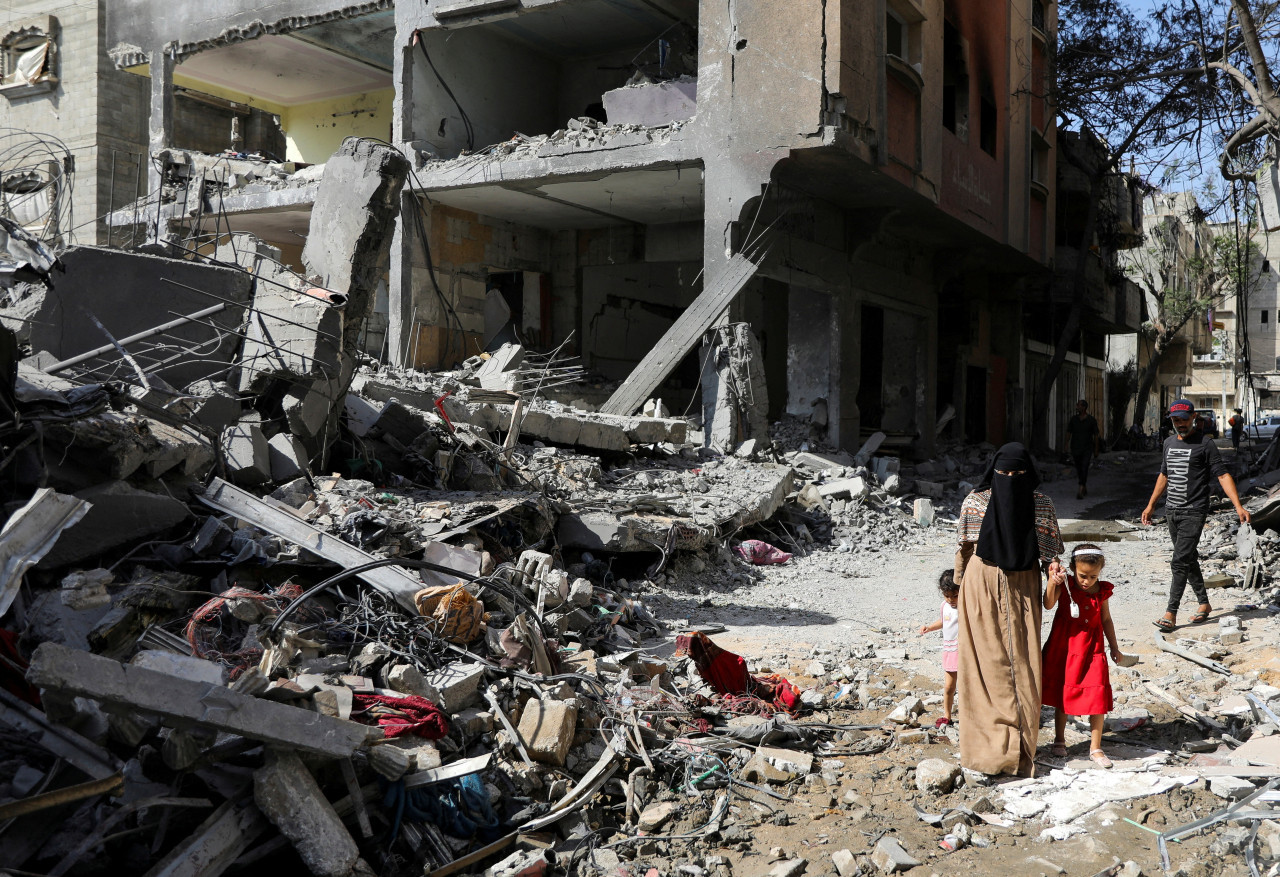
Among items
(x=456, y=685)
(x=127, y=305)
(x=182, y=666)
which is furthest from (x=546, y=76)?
(x=182, y=666)

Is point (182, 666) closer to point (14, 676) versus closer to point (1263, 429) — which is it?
point (14, 676)

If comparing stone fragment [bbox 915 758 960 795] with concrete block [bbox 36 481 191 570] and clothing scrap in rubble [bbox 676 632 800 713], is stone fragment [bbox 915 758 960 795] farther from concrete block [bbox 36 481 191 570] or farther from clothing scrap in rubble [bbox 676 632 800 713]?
concrete block [bbox 36 481 191 570]

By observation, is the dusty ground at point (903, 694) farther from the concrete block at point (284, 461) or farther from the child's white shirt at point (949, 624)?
the concrete block at point (284, 461)

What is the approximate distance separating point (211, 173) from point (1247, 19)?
15.2m

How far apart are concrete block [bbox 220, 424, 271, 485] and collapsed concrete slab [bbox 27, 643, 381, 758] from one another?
384cm

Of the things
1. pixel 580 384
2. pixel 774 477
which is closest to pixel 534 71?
pixel 580 384

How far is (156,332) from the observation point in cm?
753

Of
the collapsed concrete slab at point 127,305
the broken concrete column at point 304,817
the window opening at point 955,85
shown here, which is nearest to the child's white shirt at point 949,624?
the broken concrete column at point 304,817

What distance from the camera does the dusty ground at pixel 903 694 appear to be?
3.75 meters

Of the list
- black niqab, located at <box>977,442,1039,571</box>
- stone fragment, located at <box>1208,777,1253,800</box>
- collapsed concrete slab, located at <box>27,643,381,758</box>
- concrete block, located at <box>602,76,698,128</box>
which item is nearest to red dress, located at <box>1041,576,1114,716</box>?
black niqab, located at <box>977,442,1039,571</box>

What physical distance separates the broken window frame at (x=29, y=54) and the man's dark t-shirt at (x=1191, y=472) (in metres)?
21.2

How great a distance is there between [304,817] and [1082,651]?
11.1 feet

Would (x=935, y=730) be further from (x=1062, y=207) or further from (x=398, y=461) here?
(x=1062, y=207)

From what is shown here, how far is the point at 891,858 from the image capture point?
370cm
